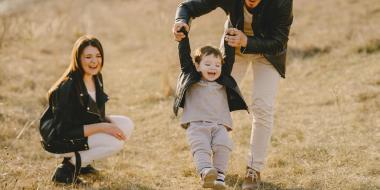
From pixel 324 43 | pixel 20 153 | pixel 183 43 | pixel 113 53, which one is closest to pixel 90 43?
pixel 183 43

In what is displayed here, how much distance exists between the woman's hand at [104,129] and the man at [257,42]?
0.96 m

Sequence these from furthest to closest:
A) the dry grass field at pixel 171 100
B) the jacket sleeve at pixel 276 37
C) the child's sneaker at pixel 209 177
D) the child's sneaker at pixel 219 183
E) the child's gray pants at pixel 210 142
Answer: the dry grass field at pixel 171 100 → the jacket sleeve at pixel 276 37 → the child's gray pants at pixel 210 142 → the child's sneaker at pixel 219 183 → the child's sneaker at pixel 209 177

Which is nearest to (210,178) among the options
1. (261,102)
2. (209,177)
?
(209,177)

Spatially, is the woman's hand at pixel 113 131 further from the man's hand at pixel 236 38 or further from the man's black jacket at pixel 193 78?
the man's hand at pixel 236 38

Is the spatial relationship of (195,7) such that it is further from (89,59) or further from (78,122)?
(78,122)

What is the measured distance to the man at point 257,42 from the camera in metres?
4.52

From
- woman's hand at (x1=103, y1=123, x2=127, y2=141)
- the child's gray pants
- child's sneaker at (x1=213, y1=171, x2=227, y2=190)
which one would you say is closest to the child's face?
the child's gray pants

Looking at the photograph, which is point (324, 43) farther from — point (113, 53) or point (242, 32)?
point (242, 32)

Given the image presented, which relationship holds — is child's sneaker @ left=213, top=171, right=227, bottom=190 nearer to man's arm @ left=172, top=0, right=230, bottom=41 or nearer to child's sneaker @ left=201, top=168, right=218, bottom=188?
child's sneaker @ left=201, top=168, right=218, bottom=188

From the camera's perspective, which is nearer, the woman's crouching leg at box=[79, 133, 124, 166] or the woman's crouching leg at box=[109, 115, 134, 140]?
the woman's crouching leg at box=[79, 133, 124, 166]

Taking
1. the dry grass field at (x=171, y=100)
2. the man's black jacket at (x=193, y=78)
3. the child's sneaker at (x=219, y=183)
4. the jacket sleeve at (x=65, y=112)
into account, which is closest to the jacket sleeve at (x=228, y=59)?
the man's black jacket at (x=193, y=78)

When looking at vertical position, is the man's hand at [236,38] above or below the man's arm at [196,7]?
below

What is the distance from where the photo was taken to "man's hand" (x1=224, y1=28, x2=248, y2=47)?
4.41 metres

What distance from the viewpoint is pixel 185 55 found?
454 cm
